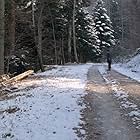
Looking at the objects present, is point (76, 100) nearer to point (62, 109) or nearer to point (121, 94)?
point (62, 109)

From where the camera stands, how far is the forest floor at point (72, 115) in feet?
34.4

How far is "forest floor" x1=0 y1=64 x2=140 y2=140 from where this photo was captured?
34.4 feet

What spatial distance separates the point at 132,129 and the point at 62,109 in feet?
10.1

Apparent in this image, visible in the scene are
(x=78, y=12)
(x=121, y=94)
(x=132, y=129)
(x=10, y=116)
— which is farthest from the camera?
(x=78, y=12)

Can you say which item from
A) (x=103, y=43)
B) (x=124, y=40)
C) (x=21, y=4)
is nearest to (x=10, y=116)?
(x=21, y=4)

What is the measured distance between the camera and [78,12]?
2222 inches

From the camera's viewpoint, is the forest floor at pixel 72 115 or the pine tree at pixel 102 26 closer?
the forest floor at pixel 72 115

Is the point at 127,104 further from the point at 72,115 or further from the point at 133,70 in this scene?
the point at 133,70

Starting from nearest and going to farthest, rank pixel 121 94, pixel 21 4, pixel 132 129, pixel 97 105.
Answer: pixel 132 129 < pixel 97 105 < pixel 121 94 < pixel 21 4

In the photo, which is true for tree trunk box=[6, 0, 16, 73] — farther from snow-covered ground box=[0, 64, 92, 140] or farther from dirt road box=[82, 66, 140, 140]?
dirt road box=[82, 66, 140, 140]

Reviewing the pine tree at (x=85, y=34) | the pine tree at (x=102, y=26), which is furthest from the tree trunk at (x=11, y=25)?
the pine tree at (x=102, y=26)

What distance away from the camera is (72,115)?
12.4m

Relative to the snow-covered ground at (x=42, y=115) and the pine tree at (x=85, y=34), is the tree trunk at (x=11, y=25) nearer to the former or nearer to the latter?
the snow-covered ground at (x=42, y=115)

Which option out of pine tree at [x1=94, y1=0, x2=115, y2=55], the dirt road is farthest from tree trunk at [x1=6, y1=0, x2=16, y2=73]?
pine tree at [x1=94, y1=0, x2=115, y2=55]
